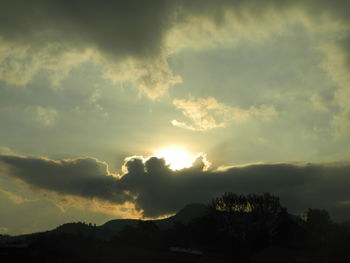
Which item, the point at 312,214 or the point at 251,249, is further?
the point at 312,214

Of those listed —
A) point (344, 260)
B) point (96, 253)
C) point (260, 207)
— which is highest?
point (260, 207)

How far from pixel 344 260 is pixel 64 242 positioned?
63.9 metres

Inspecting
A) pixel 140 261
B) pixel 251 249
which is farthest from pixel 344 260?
pixel 140 261

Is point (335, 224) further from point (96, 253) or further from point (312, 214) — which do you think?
point (96, 253)

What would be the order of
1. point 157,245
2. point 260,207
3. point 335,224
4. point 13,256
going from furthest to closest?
point 335,224, point 157,245, point 260,207, point 13,256

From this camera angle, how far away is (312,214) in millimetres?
105375

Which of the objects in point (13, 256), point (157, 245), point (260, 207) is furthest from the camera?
point (157, 245)

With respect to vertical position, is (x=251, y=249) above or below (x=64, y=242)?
below

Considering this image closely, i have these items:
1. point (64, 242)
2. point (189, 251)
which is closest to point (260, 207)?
point (189, 251)

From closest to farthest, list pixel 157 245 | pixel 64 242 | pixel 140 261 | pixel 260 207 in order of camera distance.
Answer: pixel 140 261, pixel 64 242, pixel 260 207, pixel 157 245

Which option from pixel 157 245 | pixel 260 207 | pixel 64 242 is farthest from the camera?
pixel 157 245

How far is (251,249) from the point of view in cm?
7794

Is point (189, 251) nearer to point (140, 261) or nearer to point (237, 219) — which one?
point (140, 261)

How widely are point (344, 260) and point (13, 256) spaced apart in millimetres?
62009
